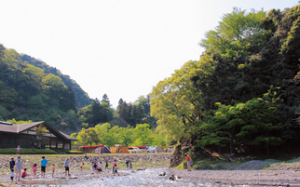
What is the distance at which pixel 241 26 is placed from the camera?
1703 inches

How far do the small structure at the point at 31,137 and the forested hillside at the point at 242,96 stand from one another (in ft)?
77.9

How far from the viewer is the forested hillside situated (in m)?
27.0

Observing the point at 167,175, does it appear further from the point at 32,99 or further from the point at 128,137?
the point at 32,99

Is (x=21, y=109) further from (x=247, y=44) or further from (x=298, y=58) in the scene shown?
(x=298, y=58)

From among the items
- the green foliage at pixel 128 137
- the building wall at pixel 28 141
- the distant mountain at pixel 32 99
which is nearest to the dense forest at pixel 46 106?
the distant mountain at pixel 32 99

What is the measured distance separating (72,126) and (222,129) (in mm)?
88905

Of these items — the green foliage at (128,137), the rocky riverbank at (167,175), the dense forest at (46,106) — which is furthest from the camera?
the dense forest at (46,106)

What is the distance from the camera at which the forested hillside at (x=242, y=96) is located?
2702cm

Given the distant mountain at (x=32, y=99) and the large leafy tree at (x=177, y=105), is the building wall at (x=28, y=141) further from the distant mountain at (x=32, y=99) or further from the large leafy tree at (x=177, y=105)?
the distant mountain at (x=32, y=99)

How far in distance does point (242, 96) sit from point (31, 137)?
3631cm

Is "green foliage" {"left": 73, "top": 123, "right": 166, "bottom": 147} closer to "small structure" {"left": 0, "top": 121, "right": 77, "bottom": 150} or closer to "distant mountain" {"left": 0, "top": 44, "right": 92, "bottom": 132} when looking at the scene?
"small structure" {"left": 0, "top": 121, "right": 77, "bottom": 150}

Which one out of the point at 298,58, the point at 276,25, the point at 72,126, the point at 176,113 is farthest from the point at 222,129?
the point at 72,126

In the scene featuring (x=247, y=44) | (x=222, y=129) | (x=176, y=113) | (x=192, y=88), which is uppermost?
(x=247, y=44)

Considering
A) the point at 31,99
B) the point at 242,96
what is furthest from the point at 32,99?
the point at 242,96
